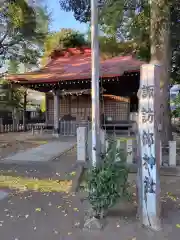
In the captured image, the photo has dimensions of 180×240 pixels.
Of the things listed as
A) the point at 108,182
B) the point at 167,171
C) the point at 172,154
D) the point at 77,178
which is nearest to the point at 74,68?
the point at 172,154

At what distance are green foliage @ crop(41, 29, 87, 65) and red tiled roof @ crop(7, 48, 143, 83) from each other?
144 cm

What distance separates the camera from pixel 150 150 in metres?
3.77

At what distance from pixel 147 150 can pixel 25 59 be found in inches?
628

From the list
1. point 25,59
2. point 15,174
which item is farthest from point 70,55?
point 15,174

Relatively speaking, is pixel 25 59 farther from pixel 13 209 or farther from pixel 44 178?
pixel 13 209

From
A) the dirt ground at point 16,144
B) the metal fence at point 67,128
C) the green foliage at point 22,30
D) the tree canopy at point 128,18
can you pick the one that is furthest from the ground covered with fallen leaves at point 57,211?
the green foliage at point 22,30

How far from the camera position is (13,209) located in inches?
177

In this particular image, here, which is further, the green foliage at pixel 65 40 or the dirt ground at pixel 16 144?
the green foliage at pixel 65 40

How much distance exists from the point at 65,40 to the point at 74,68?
18.5 feet

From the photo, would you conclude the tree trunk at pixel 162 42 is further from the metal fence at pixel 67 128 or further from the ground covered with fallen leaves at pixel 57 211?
the metal fence at pixel 67 128

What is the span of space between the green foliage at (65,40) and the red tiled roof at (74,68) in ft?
4.74

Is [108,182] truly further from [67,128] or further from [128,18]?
[67,128]

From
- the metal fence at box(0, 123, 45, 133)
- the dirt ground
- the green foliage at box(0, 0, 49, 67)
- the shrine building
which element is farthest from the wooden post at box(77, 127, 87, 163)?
the metal fence at box(0, 123, 45, 133)

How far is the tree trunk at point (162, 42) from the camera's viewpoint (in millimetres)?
7629
